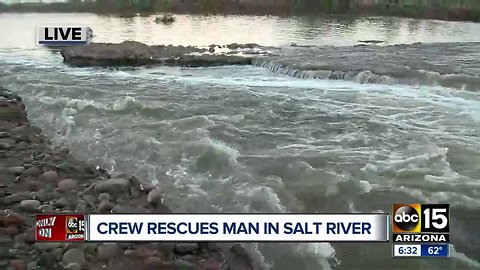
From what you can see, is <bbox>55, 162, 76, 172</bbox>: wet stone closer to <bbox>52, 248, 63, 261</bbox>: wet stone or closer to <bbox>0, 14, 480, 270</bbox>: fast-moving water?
<bbox>0, 14, 480, 270</bbox>: fast-moving water

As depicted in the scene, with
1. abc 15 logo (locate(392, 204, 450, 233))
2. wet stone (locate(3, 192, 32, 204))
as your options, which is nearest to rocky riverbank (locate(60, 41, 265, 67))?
wet stone (locate(3, 192, 32, 204))

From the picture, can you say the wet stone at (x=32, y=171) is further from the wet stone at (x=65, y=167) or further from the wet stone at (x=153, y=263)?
the wet stone at (x=153, y=263)

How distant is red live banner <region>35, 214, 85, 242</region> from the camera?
2600mm

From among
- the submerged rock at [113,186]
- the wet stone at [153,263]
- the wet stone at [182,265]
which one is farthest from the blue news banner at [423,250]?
the submerged rock at [113,186]

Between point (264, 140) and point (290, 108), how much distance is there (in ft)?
0.78

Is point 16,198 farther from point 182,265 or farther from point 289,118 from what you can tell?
point 289,118

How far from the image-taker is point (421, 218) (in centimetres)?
261

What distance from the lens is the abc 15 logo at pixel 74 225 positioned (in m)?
2.60

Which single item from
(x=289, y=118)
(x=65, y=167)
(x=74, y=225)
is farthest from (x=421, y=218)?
(x=65, y=167)

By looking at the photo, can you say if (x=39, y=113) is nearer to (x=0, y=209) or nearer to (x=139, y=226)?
(x=0, y=209)

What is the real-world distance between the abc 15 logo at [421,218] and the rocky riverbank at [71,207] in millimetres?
782

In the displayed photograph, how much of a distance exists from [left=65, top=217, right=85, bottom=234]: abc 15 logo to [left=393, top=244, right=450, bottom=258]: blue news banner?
1605mm

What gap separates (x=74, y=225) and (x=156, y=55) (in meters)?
1.00

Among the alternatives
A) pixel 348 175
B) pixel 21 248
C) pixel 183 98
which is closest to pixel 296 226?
pixel 348 175
